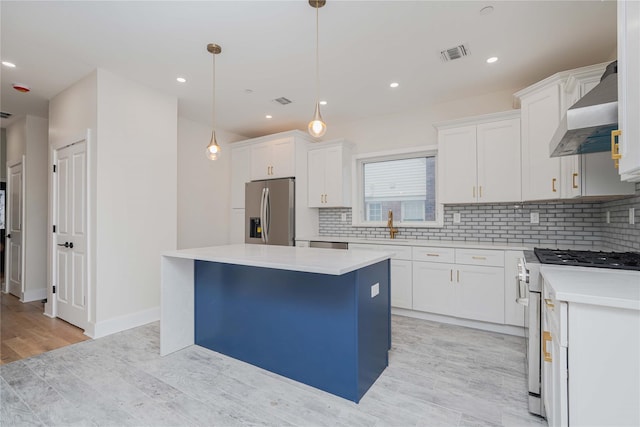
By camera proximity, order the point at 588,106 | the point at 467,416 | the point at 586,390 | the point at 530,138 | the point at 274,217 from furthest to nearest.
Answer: the point at 274,217, the point at 530,138, the point at 467,416, the point at 588,106, the point at 586,390

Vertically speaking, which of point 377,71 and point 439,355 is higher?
point 377,71

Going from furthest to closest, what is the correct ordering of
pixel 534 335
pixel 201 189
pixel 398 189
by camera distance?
pixel 201 189
pixel 398 189
pixel 534 335

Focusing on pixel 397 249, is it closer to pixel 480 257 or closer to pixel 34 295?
pixel 480 257

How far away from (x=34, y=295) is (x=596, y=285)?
6337 millimetres

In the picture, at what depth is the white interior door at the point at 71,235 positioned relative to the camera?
10.7 ft

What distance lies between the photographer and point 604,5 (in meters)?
2.17

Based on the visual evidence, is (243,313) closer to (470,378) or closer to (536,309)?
(470,378)

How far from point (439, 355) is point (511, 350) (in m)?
0.70

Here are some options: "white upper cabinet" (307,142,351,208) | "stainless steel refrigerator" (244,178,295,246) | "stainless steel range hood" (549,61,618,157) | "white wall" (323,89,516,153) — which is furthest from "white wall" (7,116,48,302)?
"stainless steel range hood" (549,61,618,157)

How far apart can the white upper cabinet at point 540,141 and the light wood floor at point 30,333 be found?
4790mm

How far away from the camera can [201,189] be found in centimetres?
492

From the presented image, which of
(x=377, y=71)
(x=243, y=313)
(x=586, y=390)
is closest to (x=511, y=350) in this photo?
(x=586, y=390)

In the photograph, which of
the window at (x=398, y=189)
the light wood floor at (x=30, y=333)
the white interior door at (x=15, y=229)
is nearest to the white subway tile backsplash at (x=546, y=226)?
the window at (x=398, y=189)

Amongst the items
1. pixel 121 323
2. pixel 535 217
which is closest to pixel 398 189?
pixel 535 217
